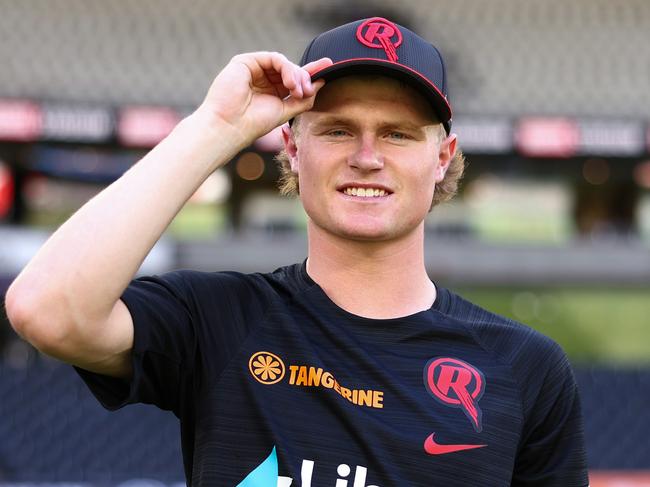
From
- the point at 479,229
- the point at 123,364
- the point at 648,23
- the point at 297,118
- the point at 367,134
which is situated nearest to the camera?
the point at 123,364

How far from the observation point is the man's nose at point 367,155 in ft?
5.44

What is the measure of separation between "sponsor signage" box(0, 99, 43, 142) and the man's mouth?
7.62m

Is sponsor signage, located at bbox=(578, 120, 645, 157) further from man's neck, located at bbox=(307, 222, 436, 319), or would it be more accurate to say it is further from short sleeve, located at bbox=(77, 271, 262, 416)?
short sleeve, located at bbox=(77, 271, 262, 416)

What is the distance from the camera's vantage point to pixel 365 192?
1684 millimetres

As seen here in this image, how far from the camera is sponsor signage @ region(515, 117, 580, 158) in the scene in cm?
938

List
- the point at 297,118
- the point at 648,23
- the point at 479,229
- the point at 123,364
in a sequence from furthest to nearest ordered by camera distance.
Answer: the point at 648,23 < the point at 479,229 < the point at 297,118 < the point at 123,364

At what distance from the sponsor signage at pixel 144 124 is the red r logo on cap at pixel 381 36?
717 cm

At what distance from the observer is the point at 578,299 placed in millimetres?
9344

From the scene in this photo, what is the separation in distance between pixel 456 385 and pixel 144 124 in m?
7.55

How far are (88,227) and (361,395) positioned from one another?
1.87 feet

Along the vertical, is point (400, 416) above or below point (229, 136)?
below

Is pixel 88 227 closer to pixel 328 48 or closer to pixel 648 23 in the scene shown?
pixel 328 48

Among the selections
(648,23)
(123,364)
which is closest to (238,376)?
(123,364)

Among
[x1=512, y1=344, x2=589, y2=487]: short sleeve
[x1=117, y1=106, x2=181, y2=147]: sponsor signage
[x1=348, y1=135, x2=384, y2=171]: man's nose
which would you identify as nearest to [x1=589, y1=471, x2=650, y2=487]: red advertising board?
[x1=512, y1=344, x2=589, y2=487]: short sleeve
